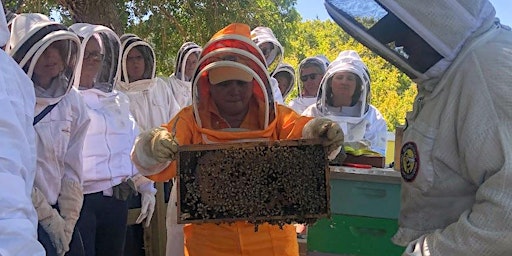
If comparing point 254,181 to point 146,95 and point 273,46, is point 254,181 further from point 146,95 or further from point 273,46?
point 273,46

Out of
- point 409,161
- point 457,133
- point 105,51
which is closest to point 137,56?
point 105,51

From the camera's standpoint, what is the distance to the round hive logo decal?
1601 mm

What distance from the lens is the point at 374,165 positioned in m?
2.55

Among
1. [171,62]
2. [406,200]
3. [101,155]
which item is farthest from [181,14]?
[406,200]

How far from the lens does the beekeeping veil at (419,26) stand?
1.50 m

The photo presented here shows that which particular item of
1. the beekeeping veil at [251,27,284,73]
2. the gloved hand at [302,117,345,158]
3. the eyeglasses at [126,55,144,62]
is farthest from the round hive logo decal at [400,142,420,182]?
the beekeeping veil at [251,27,284,73]

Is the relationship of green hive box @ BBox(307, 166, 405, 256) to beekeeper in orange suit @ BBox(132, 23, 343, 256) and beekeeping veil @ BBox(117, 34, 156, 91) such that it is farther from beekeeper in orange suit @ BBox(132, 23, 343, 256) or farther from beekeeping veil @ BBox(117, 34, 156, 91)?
beekeeping veil @ BBox(117, 34, 156, 91)

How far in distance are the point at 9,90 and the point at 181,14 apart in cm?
801

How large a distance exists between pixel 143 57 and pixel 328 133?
2.95m

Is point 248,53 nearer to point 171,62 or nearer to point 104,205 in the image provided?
point 104,205

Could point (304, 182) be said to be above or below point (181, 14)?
below

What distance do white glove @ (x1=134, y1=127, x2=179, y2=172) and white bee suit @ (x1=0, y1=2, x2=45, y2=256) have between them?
2.98ft

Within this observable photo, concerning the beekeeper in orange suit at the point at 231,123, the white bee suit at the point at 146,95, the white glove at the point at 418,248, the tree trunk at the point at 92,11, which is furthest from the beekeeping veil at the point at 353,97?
the tree trunk at the point at 92,11

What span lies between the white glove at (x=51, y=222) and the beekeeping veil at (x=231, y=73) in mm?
898
